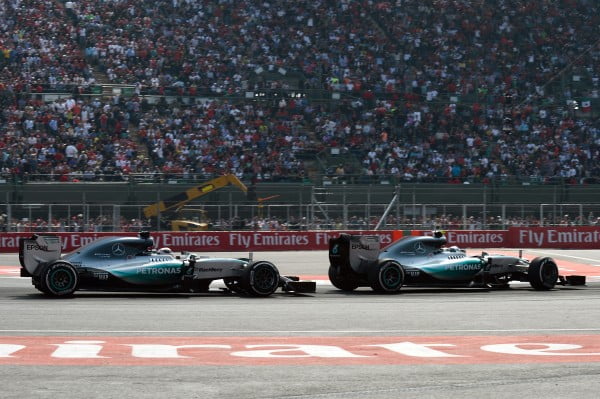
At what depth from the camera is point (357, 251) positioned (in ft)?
63.9

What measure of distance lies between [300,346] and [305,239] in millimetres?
22994

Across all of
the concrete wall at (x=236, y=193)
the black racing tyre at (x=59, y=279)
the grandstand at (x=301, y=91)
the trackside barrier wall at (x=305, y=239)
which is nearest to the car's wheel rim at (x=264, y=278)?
the black racing tyre at (x=59, y=279)

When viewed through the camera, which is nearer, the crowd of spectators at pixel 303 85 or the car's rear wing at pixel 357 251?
the car's rear wing at pixel 357 251

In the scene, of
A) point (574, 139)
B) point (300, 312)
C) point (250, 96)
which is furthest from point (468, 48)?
point (300, 312)

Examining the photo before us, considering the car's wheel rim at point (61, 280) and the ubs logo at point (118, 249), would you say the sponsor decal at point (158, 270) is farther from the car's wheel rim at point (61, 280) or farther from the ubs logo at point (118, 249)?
the car's wheel rim at point (61, 280)

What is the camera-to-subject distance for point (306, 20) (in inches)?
1912

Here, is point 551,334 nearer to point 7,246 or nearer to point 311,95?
point 7,246

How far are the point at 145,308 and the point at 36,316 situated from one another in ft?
6.41

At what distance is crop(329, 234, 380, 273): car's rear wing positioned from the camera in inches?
766

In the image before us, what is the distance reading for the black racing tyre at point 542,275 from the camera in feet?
65.6

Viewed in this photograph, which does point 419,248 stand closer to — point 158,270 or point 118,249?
point 158,270

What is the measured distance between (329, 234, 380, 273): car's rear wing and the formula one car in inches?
67.5

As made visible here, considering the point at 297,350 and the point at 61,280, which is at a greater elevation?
the point at 61,280

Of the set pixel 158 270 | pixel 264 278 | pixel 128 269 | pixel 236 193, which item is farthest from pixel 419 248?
pixel 236 193
